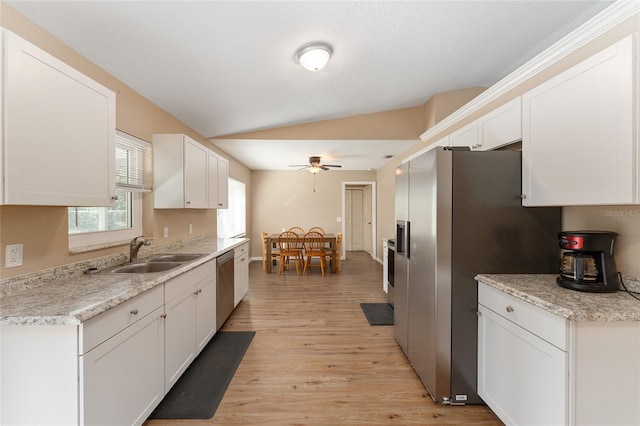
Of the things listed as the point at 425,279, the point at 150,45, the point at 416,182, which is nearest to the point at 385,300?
the point at 425,279

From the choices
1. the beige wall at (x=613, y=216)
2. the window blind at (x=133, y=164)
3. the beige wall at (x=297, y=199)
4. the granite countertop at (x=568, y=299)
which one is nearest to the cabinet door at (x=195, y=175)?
the window blind at (x=133, y=164)

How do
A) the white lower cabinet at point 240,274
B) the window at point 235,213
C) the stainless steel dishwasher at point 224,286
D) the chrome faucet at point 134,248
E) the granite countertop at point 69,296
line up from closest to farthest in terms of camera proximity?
the granite countertop at point 69,296
the chrome faucet at point 134,248
the stainless steel dishwasher at point 224,286
the white lower cabinet at point 240,274
the window at point 235,213

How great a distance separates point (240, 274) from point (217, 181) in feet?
4.34

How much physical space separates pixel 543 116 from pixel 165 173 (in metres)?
3.21

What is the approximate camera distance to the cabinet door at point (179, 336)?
1.79 meters

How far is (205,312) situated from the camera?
242 cm

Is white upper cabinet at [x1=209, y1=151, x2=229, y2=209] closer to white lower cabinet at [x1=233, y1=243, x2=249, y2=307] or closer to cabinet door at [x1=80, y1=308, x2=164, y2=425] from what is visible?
white lower cabinet at [x1=233, y1=243, x2=249, y2=307]

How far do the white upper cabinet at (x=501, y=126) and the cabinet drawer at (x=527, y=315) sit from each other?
3.86ft

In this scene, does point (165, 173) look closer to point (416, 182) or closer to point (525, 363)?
point (416, 182)

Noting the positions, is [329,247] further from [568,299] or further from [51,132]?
[51,132]

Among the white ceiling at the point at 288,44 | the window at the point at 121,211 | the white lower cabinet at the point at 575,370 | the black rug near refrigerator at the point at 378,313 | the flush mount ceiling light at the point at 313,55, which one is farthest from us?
the black rug near refrigerator at the point at 378,313

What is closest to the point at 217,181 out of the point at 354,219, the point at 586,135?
the point at 586,135

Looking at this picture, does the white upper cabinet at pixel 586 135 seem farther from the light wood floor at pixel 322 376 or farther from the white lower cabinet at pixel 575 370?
the light wood floor at pixel 322 376

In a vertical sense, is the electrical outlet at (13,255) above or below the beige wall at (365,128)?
below
